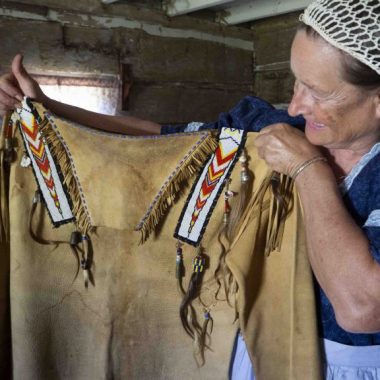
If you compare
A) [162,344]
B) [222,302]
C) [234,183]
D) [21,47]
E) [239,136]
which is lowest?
[162,344]

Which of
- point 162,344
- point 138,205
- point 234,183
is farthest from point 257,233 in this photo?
point 162,344

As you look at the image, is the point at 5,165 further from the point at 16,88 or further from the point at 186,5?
the point at 186,5

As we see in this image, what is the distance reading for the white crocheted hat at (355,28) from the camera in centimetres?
72

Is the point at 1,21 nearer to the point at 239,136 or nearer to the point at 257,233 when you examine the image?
the point at 239,136

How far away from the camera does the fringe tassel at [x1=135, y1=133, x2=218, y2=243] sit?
99 cm

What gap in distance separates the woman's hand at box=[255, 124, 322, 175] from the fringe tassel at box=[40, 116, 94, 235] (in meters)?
0.46

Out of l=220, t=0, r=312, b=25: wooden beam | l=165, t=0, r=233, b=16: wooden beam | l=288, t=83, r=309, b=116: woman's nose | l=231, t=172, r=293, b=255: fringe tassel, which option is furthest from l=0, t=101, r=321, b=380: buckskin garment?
l=220, t=0, r=312, b=25: wooden beam

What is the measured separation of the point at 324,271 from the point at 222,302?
0.33m

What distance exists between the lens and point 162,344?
1.14 meters

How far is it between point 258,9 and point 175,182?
195 cm

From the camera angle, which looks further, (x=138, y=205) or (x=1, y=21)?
(x=1, y=21)

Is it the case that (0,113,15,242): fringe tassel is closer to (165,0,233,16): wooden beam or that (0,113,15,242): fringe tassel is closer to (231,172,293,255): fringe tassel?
(231,172,293,255): fringe tassel

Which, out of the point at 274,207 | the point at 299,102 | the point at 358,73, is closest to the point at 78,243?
the point at 274,207

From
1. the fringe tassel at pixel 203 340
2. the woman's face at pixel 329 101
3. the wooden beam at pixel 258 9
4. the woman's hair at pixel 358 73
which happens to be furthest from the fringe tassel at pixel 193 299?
the wooden beam at pixel 258 9
